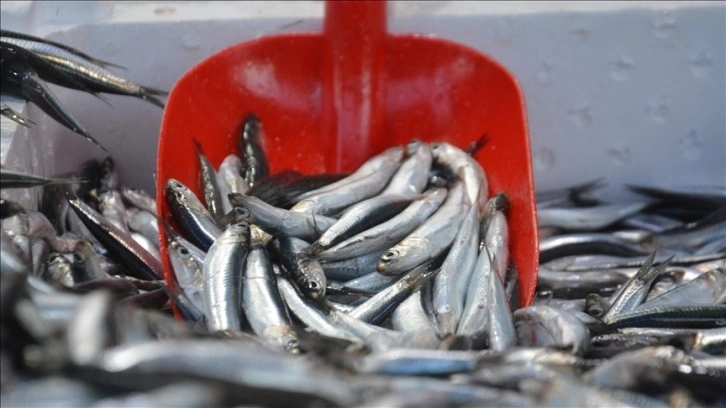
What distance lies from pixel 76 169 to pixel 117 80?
2.00 feet

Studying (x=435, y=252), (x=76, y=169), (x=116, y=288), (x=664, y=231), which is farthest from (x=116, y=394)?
(x=664, y=231)

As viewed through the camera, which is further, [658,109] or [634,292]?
[658,109]

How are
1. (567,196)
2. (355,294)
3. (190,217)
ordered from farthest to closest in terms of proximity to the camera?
(567,196) < (190,217) < (355,294)

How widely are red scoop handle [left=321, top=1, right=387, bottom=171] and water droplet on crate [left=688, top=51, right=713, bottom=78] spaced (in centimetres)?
108

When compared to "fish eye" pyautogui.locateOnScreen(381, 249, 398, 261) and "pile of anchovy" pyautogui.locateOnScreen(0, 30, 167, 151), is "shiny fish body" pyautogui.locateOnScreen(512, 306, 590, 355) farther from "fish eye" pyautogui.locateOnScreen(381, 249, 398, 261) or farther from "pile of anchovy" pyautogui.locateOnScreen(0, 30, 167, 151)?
"pile of anchovy" pyautogui.locateOnScreen(0, 30, 167, 151)

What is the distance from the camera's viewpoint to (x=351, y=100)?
8.32ft

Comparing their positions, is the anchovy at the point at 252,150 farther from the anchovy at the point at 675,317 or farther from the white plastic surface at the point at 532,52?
the anchovy at the point at 675,317

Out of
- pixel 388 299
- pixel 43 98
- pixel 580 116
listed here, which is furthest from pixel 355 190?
pixel 580 116

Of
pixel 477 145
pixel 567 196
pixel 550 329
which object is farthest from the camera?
pixel 567 196

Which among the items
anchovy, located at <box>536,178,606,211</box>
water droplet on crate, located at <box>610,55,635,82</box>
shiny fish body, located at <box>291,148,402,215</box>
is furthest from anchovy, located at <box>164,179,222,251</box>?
water droplet on crate, located at <box>610,55,635,82</box>

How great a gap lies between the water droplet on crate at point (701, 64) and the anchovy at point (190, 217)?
1.73 meters

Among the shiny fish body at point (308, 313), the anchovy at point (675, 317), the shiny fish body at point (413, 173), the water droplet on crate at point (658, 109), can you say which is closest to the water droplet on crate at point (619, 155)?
the water droplet on crate at point (658, 109)

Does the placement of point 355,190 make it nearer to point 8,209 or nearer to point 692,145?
point 8,209

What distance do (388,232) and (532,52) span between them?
1.02m
